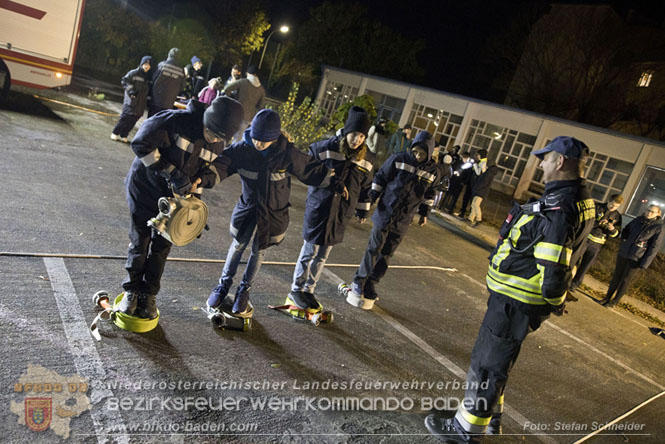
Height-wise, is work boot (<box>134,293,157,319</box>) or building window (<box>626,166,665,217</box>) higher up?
building window (<box>626,166,665,217</box>)

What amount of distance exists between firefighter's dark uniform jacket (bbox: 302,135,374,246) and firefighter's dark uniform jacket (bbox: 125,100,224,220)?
1.37 meters

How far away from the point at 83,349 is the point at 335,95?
32.3 meters

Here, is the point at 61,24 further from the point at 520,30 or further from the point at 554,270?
the point at 520,30

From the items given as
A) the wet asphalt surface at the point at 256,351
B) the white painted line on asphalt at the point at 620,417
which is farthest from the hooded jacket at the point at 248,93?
the white painted line on asphalt at the point at 620,417

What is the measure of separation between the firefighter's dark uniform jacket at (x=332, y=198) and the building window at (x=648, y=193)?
66.7ft

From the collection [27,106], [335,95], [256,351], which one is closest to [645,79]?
[335,95]

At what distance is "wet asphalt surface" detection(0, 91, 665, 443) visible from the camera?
3.17 metres

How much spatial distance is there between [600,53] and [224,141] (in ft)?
91.2

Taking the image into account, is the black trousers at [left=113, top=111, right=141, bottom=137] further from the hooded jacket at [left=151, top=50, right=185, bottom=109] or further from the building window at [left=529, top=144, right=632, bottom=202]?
the building window at [left=529, top=144, right=632, bottom=202]

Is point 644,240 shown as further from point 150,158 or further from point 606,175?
point 606,175

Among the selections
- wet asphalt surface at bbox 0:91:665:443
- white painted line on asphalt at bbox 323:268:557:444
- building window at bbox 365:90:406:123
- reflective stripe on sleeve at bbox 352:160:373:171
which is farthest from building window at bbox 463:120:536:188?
reflective stripe on sleeve at bbox 352:160:373:171

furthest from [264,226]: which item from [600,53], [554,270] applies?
[600,53]

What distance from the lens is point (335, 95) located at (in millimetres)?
33969

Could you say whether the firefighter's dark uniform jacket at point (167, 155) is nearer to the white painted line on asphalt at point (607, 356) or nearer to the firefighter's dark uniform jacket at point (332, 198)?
the firefighter's dark uniform jacket at point (332, 198)
